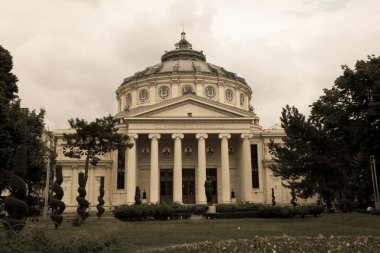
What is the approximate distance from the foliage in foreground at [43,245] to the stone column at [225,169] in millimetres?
42651

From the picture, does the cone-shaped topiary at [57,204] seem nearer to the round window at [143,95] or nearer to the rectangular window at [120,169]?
the rectangular window at [120,169]

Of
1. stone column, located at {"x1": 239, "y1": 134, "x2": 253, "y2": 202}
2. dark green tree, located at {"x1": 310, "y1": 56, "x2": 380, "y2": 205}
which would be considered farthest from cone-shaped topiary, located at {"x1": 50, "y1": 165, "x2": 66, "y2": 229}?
stone column, located at {"x1": 239, "y1": 134, "x2": 253, "y2": 202}

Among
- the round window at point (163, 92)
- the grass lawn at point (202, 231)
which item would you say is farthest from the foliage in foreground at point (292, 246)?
the round window at point (163, 92)

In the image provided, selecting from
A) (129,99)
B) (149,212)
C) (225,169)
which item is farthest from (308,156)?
(129,99)

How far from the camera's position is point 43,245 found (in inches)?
452

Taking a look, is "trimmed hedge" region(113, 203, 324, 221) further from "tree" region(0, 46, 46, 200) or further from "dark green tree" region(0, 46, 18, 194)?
"dark green tree" region(0, 46, 18, 194)

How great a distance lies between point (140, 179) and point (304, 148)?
31388 mm

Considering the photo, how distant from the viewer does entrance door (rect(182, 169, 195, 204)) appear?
5981cm

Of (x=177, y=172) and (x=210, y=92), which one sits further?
(x=210, y=92)

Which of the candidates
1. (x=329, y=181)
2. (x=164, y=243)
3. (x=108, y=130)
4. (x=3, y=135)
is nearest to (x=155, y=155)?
(x=108, y=130)

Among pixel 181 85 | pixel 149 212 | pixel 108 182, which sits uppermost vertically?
pixel 181 85

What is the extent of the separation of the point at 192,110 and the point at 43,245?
154ft

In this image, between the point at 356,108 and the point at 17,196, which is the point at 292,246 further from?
the point at 356,108

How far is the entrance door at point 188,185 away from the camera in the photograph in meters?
59.8
